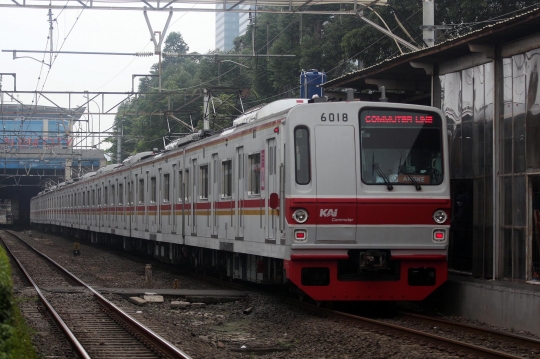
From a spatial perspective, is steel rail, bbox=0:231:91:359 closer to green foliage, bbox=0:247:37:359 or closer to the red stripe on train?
green foliage, bbox=0:247:37:359

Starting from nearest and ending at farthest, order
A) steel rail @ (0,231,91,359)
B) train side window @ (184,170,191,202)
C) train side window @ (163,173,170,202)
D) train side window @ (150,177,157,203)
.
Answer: steel rail @ (0,231,91,359) < train side window @ (184,170,191,202) < train side window @ (163,173,170,202) < train side window @ (150,177,157,203)

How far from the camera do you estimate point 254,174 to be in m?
13.2

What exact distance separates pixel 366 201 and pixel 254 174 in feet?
8.08

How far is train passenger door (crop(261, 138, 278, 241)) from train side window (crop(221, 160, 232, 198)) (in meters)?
2.56

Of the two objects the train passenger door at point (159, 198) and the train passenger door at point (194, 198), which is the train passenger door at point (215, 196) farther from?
the train passenger door at point (159, 198)

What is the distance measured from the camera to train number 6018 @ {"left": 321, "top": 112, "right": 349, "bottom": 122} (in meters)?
11.4

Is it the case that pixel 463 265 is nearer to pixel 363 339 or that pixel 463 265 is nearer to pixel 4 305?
pixel 363 339

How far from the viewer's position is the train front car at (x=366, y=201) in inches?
440

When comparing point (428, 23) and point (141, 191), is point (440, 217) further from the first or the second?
point (141, 191)

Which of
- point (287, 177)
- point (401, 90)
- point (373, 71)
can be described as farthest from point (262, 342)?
point (401, 90)

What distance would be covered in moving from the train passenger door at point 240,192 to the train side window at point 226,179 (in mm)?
599

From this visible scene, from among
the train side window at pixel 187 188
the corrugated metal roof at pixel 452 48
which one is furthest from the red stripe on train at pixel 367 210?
the train side window at pixel 187 188

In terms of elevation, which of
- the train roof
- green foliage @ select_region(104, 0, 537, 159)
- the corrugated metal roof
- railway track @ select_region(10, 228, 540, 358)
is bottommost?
railway track @ select_region(10, 228, 540, 358)

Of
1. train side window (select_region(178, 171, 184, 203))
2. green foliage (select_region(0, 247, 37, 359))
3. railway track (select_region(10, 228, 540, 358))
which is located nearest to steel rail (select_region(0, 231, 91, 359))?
green foliage (select_region(0, 247, 37, 359))
